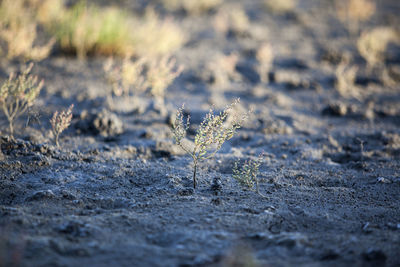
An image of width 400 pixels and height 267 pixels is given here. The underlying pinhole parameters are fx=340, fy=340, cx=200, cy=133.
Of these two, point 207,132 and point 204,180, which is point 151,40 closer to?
point 207,132

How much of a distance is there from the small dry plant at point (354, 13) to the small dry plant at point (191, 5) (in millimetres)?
3389

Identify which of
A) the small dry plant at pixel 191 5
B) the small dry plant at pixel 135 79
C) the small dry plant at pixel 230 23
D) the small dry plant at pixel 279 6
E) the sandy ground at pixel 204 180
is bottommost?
the sandy ground at pixel 204 180

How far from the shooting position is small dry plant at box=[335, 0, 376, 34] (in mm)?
8478

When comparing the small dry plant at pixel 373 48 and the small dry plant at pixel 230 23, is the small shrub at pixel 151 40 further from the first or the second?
the small dry plant at pixel 373 48

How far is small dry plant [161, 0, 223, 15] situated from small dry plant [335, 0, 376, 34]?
3.39m

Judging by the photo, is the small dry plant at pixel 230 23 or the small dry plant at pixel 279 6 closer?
the small dry plant at pixel 230 23

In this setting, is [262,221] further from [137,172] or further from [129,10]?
[129,10]

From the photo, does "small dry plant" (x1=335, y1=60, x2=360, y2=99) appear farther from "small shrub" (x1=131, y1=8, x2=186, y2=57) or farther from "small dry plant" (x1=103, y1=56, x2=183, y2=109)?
"small shrub" (x1=131, y1=8, x2=186, y2=57)

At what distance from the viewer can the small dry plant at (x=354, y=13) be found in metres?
8.48

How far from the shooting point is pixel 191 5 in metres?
8.41

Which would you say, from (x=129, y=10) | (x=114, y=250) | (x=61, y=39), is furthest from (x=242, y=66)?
(x=114, y=250)

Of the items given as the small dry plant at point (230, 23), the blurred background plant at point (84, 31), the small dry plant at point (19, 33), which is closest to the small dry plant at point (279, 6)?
the small dry plant at point (230, 23)

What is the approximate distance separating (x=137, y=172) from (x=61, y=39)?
350cm

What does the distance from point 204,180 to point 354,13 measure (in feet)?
25.4
